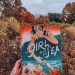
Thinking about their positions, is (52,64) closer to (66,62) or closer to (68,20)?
(66,62)

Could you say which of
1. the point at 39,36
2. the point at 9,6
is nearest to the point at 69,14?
the point at 9,6

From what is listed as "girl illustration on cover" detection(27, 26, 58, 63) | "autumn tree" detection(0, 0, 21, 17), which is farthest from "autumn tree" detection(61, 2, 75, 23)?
"girl illustration on cover" detection(27, 26, 58, 63)

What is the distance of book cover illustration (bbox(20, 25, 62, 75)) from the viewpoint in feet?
23.5

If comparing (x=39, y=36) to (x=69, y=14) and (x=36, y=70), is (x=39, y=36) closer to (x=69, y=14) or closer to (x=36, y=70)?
(x=36, y=70)

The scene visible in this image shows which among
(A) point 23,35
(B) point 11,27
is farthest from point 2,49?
(A) point 23,35

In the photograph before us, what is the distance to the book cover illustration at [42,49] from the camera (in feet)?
23.5

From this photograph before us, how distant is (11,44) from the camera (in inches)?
381

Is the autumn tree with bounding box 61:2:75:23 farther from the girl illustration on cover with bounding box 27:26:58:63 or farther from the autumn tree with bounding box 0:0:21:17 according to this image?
the girl illustration on cover with bounding box 27:26:58:63

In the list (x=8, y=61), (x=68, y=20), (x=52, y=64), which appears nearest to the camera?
(x=52, y=64)

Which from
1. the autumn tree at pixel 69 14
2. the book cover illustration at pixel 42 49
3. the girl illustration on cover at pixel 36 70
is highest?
the autumn tree at pixel 69 14

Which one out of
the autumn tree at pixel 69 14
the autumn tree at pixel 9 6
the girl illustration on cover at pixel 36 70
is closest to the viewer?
the girl illustration on cover at pixel 36 70

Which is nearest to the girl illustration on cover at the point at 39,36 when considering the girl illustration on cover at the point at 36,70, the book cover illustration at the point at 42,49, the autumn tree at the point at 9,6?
the book cover illustration at the point at 42,49

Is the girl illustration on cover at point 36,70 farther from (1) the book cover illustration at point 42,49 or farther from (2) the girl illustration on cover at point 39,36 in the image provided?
(2) the girl illustration on cover at point 39,36

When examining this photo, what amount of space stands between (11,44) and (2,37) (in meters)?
0.27
